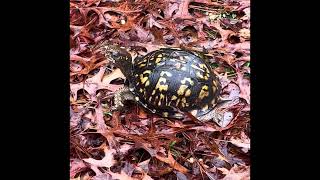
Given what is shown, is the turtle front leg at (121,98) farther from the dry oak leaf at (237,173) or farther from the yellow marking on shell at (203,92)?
the dry oak leaf at (237,173)

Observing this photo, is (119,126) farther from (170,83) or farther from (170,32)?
(170,32)

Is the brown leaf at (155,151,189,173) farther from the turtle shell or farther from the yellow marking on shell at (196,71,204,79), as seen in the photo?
the yellow marking on shell at (196,71,204,79)

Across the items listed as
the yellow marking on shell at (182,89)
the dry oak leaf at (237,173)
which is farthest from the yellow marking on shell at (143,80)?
the dry oak leaf at (237,173)

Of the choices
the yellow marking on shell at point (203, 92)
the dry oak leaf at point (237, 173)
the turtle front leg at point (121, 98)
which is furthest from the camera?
the turtle front leg at point (121, 98)

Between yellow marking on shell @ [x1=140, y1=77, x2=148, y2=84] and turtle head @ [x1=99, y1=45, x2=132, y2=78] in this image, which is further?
turtle head @ [x1=99, y1=45, x2=132, y2=78]

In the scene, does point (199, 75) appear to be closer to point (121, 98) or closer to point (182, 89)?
point (182, 89)

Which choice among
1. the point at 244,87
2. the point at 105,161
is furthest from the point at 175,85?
the point at 105,161

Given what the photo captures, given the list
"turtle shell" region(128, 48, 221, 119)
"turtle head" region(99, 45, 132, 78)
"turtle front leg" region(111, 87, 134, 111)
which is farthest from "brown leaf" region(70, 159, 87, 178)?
"turtle head" region(99, 45, 132, 78)
